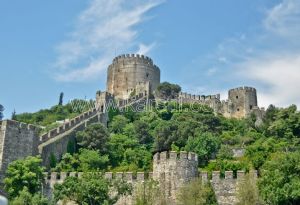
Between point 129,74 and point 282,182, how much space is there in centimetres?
4268

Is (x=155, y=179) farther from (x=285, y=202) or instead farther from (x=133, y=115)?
(x=133, y=115)

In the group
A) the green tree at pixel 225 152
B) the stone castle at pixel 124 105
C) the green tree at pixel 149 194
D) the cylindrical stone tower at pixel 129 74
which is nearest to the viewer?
the green tree at pixel 149 194

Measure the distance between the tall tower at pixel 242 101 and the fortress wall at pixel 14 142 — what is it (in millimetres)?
31503

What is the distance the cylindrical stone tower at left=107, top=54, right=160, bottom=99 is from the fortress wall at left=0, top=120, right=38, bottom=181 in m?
29.7

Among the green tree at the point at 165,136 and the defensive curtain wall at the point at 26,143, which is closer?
the defensive curtain wall at the point at 26,143

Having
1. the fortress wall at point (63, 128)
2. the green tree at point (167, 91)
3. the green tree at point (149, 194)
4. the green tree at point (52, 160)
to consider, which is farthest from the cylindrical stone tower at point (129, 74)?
the green tree at point (149, 194)

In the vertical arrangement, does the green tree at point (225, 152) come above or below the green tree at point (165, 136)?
below

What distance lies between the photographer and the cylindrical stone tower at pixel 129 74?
64188 mm

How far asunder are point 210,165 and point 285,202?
36.8ft

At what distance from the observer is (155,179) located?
2784 centimetres

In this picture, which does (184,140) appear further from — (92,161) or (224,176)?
(224,176)

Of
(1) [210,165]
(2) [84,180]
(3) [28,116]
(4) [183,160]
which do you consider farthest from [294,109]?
(3) [28,116]

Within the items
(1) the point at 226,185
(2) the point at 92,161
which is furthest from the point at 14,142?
(1) the point at 226,185

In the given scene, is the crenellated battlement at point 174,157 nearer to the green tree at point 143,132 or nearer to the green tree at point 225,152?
the green tree at point 225,152
